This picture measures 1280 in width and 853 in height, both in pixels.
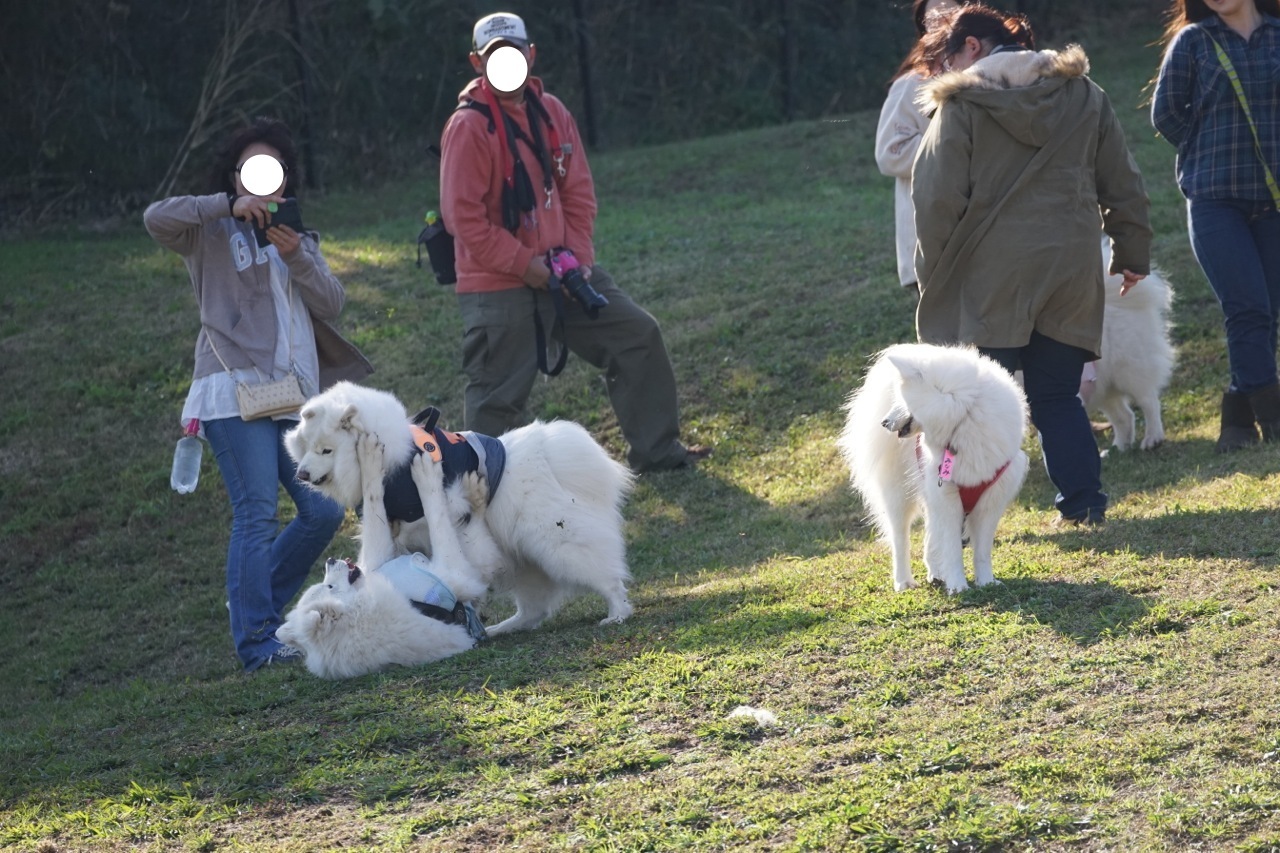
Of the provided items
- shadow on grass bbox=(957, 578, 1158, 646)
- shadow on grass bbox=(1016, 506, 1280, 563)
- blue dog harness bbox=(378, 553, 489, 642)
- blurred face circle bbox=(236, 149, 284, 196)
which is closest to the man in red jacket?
blurred face circle bbox=(236, 149, 284, 196)

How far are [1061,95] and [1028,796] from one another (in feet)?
10.3

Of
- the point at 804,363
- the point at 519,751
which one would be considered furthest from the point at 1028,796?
the point at 804,363

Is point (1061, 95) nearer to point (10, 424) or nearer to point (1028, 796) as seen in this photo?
point (1028, 796)

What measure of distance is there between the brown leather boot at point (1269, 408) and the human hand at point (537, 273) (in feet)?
11.9

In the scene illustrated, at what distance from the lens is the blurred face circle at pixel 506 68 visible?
739 centimetres

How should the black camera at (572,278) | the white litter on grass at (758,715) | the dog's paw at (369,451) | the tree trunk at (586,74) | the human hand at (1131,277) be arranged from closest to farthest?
the white litter on grass at (758,715) → the dog's paw at (369,451) → the human hand at (1131,277) → the black camera at (572,278) → the tree trunk at (586,74)

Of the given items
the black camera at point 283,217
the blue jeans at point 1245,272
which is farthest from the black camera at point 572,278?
the blue jeans at point 1245,272

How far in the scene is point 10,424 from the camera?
10406 mm

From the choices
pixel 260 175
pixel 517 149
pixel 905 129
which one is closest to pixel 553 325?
pixel 517 149

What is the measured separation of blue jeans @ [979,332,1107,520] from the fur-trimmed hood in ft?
2.90

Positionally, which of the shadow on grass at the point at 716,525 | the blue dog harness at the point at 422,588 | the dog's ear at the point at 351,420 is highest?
the dog's ear at the point at 351,420

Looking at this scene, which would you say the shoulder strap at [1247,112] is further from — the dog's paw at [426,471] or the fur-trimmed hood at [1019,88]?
the dog's paw at [426,471]

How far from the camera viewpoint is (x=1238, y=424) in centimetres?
707

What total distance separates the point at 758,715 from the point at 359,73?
1357cm
